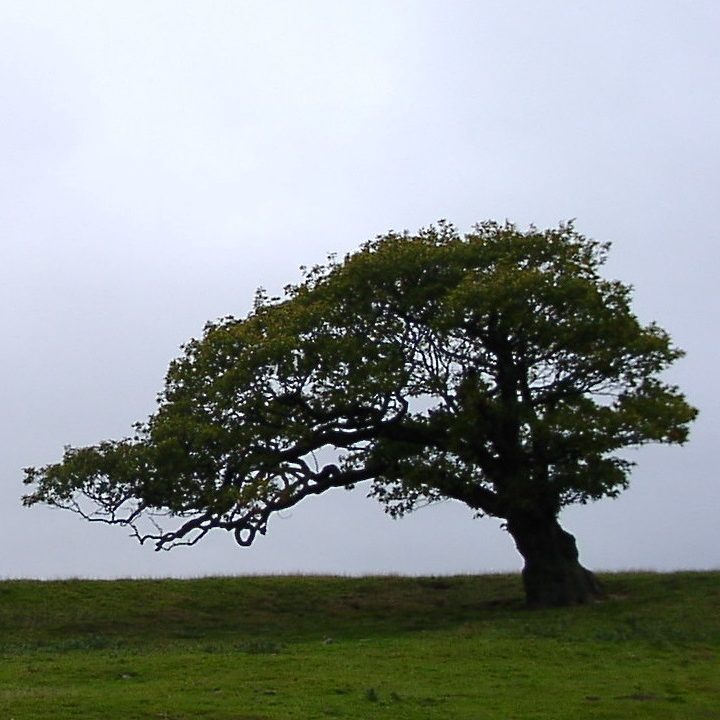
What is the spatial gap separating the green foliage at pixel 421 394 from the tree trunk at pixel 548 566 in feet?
2.38

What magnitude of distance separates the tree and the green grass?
349 cm

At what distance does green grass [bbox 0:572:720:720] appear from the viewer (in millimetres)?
20406

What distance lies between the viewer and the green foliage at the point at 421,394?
112ft

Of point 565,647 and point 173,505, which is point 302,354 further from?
point 565,647

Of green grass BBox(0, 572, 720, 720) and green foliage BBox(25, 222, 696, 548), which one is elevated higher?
green foliage BBox(25, 222, 696, 548)

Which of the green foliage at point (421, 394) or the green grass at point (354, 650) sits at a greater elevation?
the green foliage at point (421, 394)

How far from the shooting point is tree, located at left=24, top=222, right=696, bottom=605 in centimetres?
3409

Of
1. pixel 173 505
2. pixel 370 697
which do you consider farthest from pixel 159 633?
pixel 370 697

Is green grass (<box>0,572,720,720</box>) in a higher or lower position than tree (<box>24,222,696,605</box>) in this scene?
lower

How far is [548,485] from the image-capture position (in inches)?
1379

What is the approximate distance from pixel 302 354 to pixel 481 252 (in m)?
6.34

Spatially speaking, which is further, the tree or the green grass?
the tree

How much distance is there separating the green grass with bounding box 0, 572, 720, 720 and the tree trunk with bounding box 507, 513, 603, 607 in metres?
1.07

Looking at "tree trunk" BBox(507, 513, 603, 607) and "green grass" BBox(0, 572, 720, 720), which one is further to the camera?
"tree trunk" BBox(507, 513, 603, 607)
